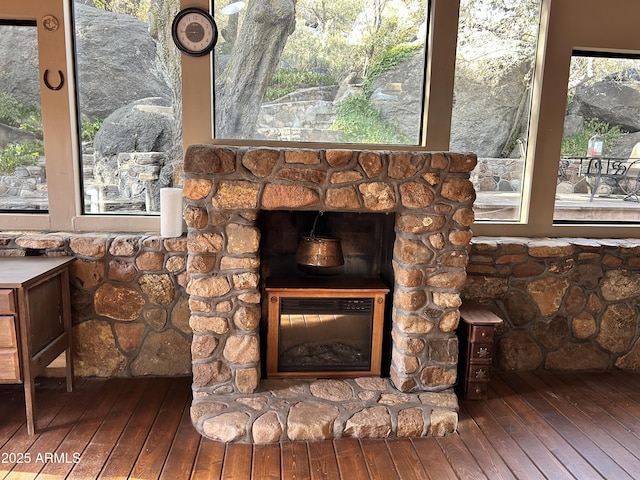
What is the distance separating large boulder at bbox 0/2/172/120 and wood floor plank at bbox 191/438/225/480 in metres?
2.17

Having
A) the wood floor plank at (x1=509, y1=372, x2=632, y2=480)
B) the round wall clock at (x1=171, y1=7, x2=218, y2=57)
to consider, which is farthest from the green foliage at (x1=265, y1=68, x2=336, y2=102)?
the wood floor plank at (x1=509, y1=372, x2=632, y2=480)

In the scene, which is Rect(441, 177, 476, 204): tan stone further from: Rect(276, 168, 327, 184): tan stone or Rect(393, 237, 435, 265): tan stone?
Rect(276, 168, 327, 184): tan stone

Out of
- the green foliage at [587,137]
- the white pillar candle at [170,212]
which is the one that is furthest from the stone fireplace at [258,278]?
the green foliage at [587,137]

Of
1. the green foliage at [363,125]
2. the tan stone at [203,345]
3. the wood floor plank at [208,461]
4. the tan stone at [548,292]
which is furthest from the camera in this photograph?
the tan stone at [548,292]

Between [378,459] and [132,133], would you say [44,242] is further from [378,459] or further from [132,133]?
[378,459]

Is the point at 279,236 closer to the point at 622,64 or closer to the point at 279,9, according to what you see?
the point at 279,9

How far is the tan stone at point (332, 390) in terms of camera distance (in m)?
2.68

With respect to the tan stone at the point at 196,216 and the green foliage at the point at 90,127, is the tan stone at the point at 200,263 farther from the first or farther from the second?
the green foliage at the point at 90,127

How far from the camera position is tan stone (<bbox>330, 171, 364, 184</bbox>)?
2500 mm

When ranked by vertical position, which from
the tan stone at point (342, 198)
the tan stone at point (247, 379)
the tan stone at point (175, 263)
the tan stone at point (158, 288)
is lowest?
the tan stone at point (247, 379)

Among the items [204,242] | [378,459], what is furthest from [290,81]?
[378,459]

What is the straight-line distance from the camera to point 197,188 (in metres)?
2.45

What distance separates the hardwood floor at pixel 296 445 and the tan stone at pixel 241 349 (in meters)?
0.43

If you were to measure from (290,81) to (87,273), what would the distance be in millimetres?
1803
